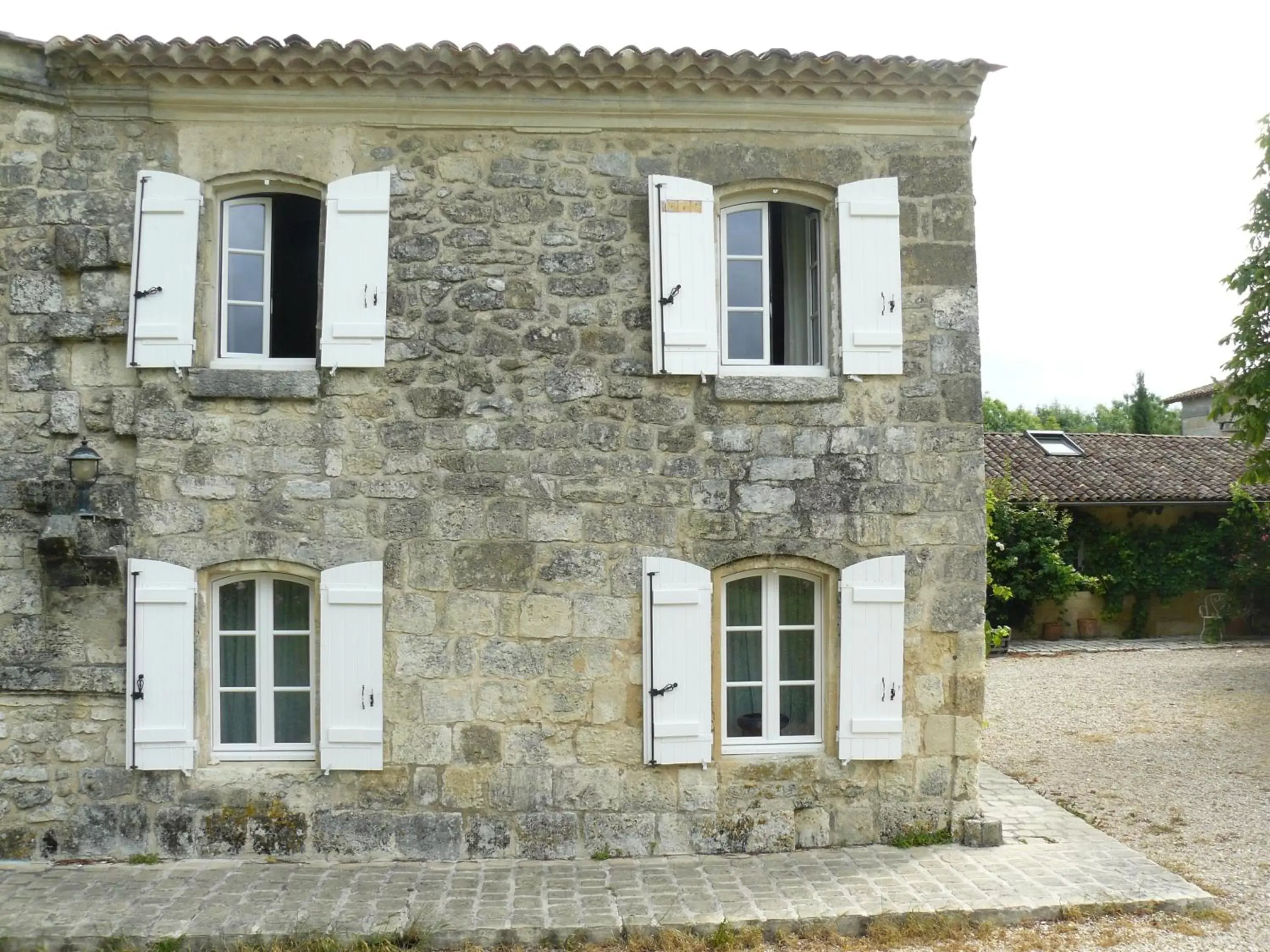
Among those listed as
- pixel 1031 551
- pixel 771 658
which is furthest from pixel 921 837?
pixel 1031 551

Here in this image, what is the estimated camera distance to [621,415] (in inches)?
259

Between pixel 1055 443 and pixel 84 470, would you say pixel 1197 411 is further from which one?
pixel 84 470

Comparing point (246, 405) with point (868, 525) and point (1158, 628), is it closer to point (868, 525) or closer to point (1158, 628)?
point (868, 525)

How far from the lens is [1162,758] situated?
9.52 meters

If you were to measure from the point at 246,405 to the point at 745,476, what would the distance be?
10.3 ft

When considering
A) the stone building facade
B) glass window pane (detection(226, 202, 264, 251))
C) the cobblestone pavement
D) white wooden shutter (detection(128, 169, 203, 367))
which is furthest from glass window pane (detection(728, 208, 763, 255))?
the cobblestone pavement

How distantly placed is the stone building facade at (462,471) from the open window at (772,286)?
0.23 metres

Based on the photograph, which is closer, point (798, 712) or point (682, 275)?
point (682, 275)

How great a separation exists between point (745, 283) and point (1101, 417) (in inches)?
1792

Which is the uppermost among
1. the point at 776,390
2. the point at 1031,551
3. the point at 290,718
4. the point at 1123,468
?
the point at 1123,468

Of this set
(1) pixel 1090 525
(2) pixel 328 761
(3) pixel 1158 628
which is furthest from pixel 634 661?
(3) pixel 1158 628

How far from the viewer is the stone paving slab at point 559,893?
5473 mm

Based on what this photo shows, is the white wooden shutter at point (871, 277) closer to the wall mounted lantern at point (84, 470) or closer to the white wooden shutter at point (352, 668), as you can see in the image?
the white wooden shutter at point (352, 668)

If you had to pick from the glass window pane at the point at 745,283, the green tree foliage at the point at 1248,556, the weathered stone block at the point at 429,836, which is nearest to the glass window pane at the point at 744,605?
the glass window pane at the point at 745,283
